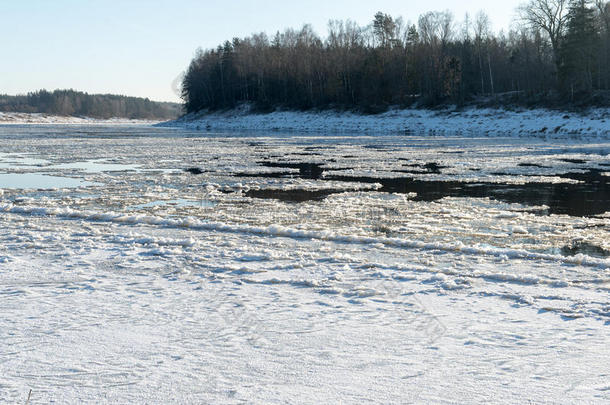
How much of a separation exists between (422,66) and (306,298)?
7316cm

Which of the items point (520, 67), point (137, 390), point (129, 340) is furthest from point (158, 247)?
point (520, 67)

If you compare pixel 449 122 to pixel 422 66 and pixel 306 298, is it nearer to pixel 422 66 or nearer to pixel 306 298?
pixel 422 66

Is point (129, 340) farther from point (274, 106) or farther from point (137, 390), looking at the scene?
point (274, 106)

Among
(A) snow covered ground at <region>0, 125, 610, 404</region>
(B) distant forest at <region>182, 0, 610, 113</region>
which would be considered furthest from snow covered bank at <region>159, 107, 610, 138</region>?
(A) snow covered ground at <region>0, 125, 610, 404</region>

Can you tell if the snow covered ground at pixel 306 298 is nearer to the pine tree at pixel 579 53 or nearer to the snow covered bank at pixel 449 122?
the snow covered bank at pixel 449 122

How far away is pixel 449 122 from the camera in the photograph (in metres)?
58.1

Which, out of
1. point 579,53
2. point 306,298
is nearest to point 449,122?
point 579,53

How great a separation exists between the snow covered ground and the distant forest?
47469 millimetres

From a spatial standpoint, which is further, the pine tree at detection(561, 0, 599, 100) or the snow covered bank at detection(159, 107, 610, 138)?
the pine tree at detection(561, 0, 599, 100)

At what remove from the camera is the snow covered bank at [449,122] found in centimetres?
4712

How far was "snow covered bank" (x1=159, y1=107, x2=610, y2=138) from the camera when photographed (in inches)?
1855

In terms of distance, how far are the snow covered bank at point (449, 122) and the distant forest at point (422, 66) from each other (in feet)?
10.8

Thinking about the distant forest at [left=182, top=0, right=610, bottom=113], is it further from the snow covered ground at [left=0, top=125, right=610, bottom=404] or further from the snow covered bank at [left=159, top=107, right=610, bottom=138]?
the snow covered ground at [left=0, top=125, right=610, bottom=404]

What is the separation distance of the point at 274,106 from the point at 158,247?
81.2 metres
